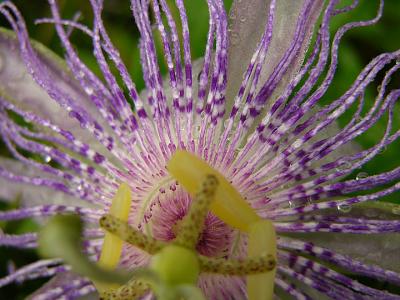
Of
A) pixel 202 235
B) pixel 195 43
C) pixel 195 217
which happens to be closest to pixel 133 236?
pixel 195 217

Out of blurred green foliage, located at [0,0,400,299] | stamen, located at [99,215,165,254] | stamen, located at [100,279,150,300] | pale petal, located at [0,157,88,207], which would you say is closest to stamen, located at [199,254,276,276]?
stamen, located at [99,215,165,254]

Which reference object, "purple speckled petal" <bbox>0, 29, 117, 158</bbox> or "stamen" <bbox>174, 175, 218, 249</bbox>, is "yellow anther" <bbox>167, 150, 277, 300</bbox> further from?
"purple speckled petal" <bbox>0, 29, 117, 158</bbox>

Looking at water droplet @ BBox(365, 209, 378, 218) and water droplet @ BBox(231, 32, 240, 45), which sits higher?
water droplet @ BBox(231, 32, 240, 45)

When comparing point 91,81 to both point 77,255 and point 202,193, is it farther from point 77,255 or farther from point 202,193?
point 77,255

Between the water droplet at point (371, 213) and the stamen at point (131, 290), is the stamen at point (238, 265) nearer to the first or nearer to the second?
the stamen at point (131, 290)

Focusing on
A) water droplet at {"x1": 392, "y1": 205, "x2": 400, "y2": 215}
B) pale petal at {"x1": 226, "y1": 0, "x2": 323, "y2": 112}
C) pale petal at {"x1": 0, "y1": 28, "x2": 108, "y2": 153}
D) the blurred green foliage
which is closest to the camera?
water droplet at {"x1": 392, "y1": 205, "x2": 400, "y2": 215}
